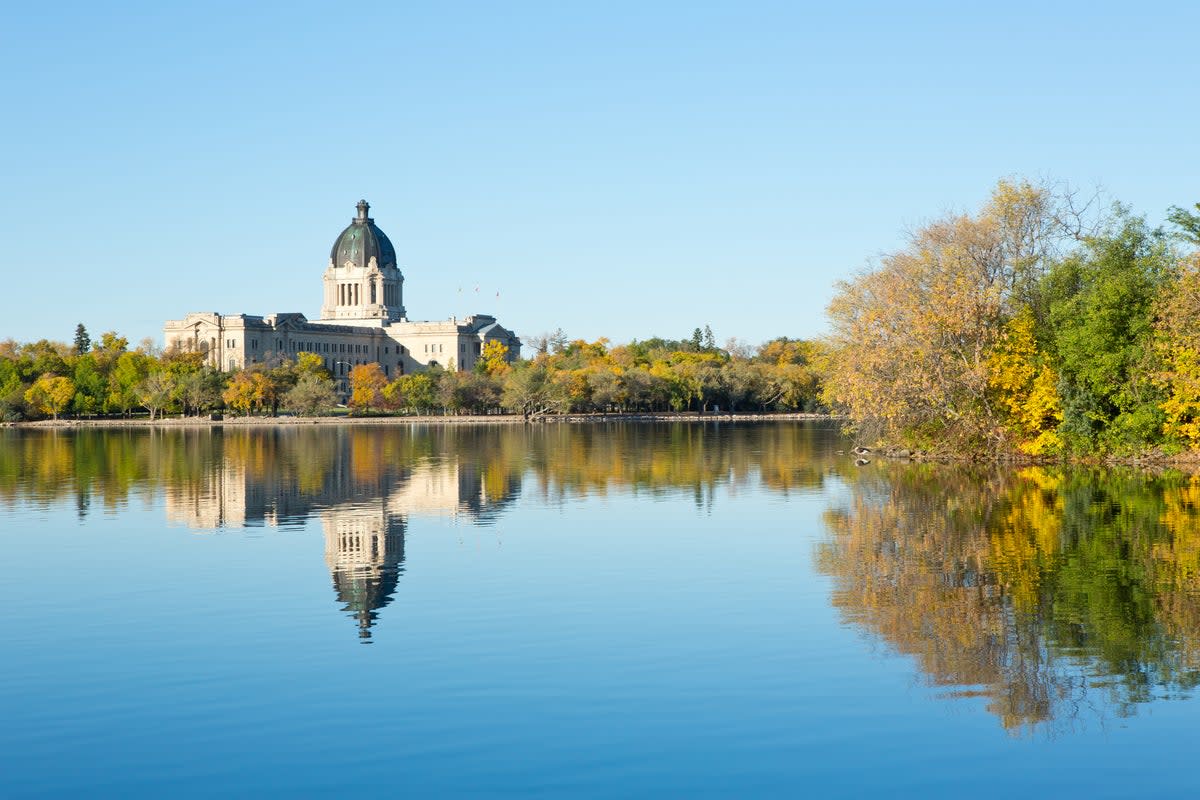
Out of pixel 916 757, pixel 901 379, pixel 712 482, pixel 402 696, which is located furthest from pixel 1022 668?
pixel 901 379

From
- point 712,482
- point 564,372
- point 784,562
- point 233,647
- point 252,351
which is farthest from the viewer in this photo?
point 252,351

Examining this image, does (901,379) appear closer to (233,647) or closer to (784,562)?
(784,562)

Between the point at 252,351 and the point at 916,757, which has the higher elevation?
the point at 252,351

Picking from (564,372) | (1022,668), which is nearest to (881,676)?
(1022,668)

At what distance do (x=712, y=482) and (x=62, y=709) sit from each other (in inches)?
1251

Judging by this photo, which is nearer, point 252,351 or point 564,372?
point 564,372

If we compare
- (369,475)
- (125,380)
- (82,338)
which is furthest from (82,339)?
(369,475)

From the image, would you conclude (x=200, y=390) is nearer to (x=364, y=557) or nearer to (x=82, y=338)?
(x=82, y=338)

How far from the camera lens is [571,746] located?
14.1 m

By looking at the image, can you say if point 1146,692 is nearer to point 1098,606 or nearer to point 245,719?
point 1098,606

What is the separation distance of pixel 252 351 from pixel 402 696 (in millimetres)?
169373

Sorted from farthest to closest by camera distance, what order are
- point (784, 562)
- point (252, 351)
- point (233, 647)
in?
point (252, 351) < point (784, 562) < point (233, 647)

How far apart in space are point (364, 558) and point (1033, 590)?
40.4ft

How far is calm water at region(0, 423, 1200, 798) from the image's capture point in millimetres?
13516
